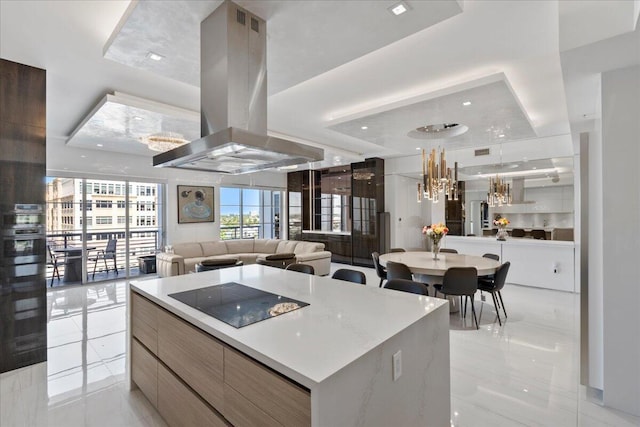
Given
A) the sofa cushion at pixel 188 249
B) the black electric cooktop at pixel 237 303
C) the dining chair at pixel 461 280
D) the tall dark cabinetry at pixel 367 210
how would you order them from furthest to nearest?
the tall dark cabinetry at pixel 367 210
the sofa cushion at pixel 188 249
the dining chair at pixel 461 280
the black electric cooktop at pixel 237 303

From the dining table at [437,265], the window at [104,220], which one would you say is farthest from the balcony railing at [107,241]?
the dining table at [437,265]

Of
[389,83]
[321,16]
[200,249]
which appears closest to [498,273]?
[389,83]

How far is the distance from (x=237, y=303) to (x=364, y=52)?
6.82 feet

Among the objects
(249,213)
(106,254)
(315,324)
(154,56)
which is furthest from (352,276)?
(249,213)

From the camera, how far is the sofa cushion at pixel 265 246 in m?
8.05

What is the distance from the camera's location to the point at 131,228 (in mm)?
7281

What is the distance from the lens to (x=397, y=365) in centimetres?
146

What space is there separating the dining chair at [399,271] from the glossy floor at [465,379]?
87cm

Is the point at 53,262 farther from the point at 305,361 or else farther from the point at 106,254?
the point at 305,361

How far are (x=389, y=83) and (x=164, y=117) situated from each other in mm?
3088

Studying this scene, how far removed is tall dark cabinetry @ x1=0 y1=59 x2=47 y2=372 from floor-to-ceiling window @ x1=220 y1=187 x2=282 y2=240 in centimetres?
594

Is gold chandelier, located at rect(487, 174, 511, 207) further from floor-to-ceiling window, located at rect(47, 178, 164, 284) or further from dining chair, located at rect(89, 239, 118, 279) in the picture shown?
dining chair, located at rect(89, 239, 118, 279)

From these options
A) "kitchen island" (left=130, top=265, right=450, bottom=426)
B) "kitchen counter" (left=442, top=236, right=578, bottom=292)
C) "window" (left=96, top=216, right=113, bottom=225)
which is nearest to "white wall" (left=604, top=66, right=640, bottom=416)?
"kitchen island" (left=130, top=265, right=450, bottom=426)

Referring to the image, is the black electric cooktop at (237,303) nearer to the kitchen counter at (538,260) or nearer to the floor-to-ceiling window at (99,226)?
the kitchen counter at (538,260)
